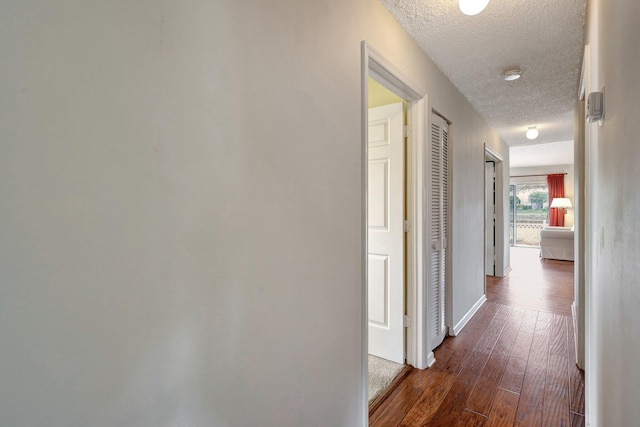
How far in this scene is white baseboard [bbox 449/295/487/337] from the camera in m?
3.04

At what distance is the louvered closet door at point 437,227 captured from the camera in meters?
2.59

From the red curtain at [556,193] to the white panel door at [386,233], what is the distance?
30.4 feet

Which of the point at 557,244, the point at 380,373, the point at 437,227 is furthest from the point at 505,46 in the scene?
the point at 557,244

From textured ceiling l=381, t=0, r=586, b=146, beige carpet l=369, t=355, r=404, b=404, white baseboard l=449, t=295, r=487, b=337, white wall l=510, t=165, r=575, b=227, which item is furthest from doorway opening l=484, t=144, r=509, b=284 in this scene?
white wall l=510, t=165, r=575, b=227

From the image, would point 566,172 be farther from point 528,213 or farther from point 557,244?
point 557,244

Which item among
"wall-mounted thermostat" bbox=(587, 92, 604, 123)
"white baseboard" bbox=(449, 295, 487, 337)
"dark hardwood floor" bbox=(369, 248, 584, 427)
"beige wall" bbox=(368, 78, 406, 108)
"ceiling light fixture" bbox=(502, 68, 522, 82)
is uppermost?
"ceiling light fixture" bbox=(502, 68, 522, 82)

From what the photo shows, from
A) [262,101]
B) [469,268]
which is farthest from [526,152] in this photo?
[262,101]

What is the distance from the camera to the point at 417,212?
7.75 feet

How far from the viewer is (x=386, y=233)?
8.23ft

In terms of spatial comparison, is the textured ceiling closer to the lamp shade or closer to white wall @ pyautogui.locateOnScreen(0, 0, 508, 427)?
white wall @ pyautogui.locateOnScreen(0, 0, 508, 427)

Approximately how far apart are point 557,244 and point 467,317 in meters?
5.76

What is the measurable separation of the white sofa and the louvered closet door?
634cm

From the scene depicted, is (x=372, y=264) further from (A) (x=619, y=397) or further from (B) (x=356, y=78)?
(A) (x=619, y=397)

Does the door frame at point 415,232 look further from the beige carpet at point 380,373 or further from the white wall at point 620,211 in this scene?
the white wall at point 620,211
